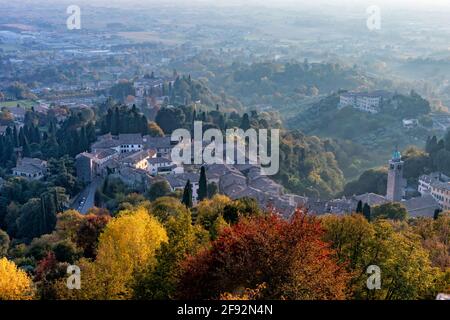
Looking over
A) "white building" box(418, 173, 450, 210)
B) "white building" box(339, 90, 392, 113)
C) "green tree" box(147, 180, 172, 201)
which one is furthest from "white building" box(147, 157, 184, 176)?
"white building" box(339, 90, 392, 113)

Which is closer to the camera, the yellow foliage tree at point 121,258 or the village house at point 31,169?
the yellow foliage tree at point 121,258

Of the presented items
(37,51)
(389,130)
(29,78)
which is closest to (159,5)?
(37,51)

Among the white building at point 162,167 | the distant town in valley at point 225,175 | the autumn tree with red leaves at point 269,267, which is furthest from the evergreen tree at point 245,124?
the autumn tree with red leaves at point 269,267

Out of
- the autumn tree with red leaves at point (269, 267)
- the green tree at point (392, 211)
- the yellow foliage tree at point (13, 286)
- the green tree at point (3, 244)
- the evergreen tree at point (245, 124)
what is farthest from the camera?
the evergreen tree at point (245, 124)

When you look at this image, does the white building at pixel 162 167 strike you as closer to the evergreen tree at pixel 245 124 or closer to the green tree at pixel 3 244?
the green tree at pixel 3 244

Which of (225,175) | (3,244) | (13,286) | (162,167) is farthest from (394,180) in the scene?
(13,286)

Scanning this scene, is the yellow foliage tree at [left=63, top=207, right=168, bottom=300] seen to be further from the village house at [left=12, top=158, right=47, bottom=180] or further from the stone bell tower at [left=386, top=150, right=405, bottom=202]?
the stone bell tower at [left=386, top=150, right=405, bottom=202]
